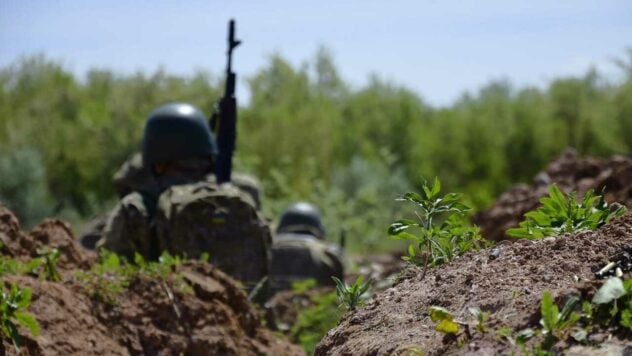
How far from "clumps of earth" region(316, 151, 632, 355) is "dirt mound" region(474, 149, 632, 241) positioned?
11769 millimetres

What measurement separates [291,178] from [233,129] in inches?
946

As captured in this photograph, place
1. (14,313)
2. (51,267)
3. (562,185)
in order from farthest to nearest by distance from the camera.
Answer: (562,185), (51,267), (14,313)

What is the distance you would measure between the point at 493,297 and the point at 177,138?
25.6 ft

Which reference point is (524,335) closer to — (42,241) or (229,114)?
(42,241)

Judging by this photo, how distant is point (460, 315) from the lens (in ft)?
13.2

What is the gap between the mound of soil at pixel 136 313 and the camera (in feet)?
21.7

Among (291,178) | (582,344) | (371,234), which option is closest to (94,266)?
(582,344)

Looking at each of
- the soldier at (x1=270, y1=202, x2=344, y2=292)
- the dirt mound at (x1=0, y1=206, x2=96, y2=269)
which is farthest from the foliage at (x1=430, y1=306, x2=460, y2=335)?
the soldier at (x1=270, y1=202, x2=344, y2=292)

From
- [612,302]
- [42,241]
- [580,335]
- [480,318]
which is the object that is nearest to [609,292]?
[612,302]

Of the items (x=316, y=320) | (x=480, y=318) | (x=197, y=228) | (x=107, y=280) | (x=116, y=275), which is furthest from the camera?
(x=316, y=320)

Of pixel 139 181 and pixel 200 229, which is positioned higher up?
pixel 200 229

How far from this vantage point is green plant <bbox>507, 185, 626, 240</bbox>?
480 cm

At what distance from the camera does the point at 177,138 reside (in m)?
11.7

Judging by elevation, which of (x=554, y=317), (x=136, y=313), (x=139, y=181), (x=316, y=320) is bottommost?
(x=316, y=320)
